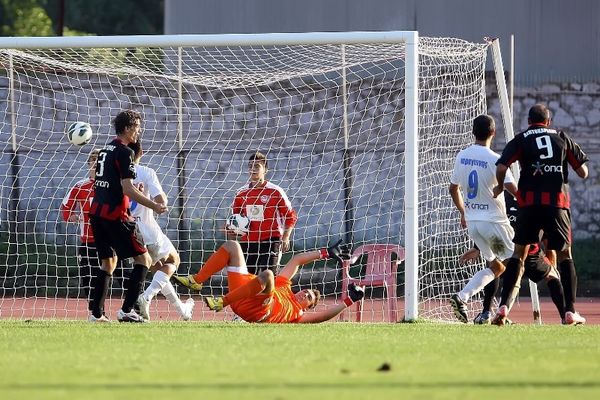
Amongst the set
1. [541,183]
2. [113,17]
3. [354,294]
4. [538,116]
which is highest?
[113,17]

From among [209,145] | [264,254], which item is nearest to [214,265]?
[264,254]

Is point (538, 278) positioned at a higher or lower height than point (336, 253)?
lower

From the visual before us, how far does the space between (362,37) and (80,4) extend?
30664 mm

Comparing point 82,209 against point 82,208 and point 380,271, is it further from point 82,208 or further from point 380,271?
point 380,271

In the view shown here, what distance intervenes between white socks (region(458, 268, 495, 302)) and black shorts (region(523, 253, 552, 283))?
1.25 ft

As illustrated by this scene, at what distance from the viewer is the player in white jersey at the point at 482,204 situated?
43.2 ft

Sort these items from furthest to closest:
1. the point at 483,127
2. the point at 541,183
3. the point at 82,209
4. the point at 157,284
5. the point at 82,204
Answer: the point at 82,204, the point at 82,209, the point at 157,284, the point at 483,127, the point at 541,183

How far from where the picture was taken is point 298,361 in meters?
8.95

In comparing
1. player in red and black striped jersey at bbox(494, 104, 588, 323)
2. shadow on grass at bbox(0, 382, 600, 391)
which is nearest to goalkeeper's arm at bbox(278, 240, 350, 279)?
player in red and black striped jersey at bbox(494, 104, 588, 323)

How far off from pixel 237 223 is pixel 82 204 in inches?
73.7

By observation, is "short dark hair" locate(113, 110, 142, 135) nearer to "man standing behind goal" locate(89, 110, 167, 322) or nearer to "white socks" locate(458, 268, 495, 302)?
"man standing behind goal" locate(89, 110, 167, 322)

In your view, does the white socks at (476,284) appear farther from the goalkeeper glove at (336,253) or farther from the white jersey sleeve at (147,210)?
the white jersey sleeve at (147,210)

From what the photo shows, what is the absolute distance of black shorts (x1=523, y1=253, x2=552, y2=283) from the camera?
519 inches

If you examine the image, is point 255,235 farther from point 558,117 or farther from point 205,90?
point 558,117
